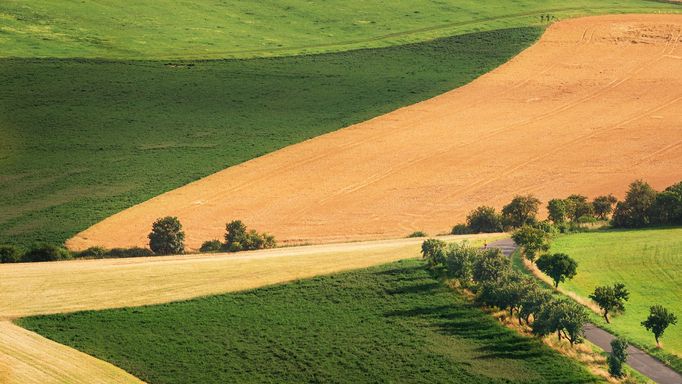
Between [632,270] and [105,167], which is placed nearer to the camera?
[632,270]

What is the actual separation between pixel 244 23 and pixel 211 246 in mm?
76166

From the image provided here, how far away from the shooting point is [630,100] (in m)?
149

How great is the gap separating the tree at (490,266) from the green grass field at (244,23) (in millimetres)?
79491

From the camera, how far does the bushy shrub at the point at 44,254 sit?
10001cm

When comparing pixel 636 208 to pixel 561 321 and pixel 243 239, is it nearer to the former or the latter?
pixel 561 321

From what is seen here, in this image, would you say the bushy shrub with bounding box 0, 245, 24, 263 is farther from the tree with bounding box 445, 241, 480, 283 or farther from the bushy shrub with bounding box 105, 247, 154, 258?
the tree with bounding box 445, 241, 480, 283

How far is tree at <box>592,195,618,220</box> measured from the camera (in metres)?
111

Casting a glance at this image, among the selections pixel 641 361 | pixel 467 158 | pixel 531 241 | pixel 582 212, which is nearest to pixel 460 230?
pixel 582 212

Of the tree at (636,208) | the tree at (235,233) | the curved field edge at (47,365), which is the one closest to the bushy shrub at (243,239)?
the tree at (235,233)

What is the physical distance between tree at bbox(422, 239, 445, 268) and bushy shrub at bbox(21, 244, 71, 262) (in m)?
30.9

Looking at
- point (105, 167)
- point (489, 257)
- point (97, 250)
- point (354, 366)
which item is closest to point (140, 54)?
point (105, 167)

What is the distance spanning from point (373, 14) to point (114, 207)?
79278 mm

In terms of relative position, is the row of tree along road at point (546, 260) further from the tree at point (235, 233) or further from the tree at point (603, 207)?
the tree at point (235, 233)

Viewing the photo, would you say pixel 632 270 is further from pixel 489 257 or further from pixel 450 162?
pixel 450 162
